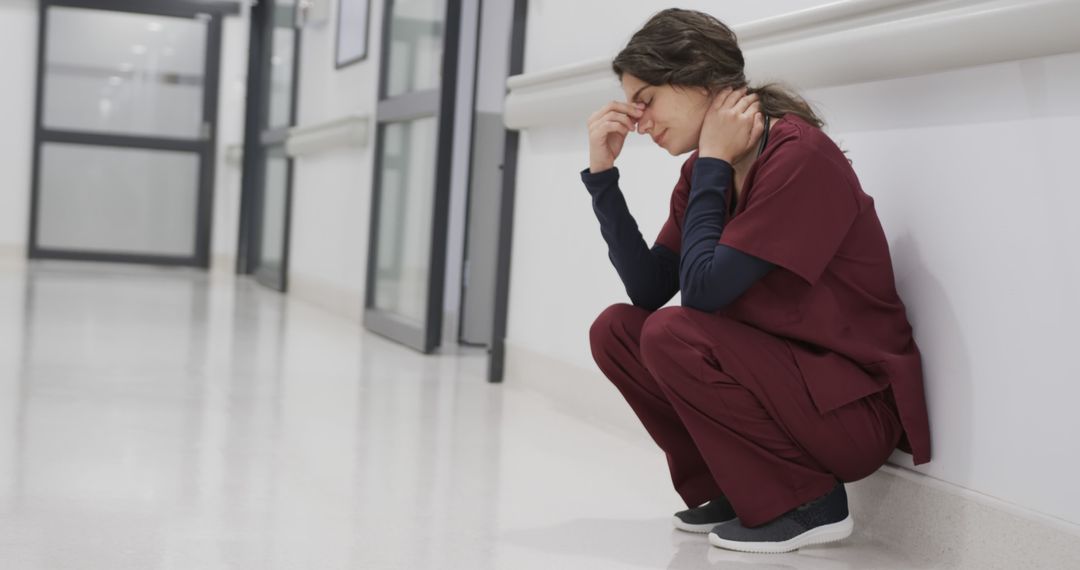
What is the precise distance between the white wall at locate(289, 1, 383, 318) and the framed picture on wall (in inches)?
2.0

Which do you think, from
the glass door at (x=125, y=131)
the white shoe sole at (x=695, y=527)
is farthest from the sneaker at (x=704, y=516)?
the glass door at (x=125, y=131)

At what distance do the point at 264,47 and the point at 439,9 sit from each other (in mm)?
4202

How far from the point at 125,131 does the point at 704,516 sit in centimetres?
824

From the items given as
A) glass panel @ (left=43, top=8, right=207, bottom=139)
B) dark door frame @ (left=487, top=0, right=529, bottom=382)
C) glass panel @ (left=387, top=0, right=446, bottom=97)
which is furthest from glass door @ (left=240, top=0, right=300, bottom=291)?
dark door frame @ (left=487, top=0, right=529, bottom=382)

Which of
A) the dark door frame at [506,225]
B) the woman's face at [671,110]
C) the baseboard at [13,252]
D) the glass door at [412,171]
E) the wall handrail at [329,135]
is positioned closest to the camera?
the woman's face at [671,110]

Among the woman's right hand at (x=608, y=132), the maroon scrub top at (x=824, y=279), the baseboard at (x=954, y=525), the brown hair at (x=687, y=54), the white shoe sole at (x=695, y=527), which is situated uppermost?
the brown hair at (x=687, y=54)

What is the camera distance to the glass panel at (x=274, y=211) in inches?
301

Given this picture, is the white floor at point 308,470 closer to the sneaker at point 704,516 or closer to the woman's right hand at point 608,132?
the sneaker at point 704,516

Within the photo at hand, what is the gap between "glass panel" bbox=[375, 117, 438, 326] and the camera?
4.86 meters

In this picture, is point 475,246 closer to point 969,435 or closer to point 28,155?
point 969,435

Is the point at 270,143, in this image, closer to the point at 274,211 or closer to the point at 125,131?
the point at 274,211

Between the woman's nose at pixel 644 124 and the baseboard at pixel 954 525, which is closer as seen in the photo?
the baseboard at pixel 954 525

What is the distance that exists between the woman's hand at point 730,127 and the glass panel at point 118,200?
321 inches

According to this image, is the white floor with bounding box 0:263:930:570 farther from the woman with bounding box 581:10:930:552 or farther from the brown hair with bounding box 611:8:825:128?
the brown hair with bounding box 611:8:825:128
